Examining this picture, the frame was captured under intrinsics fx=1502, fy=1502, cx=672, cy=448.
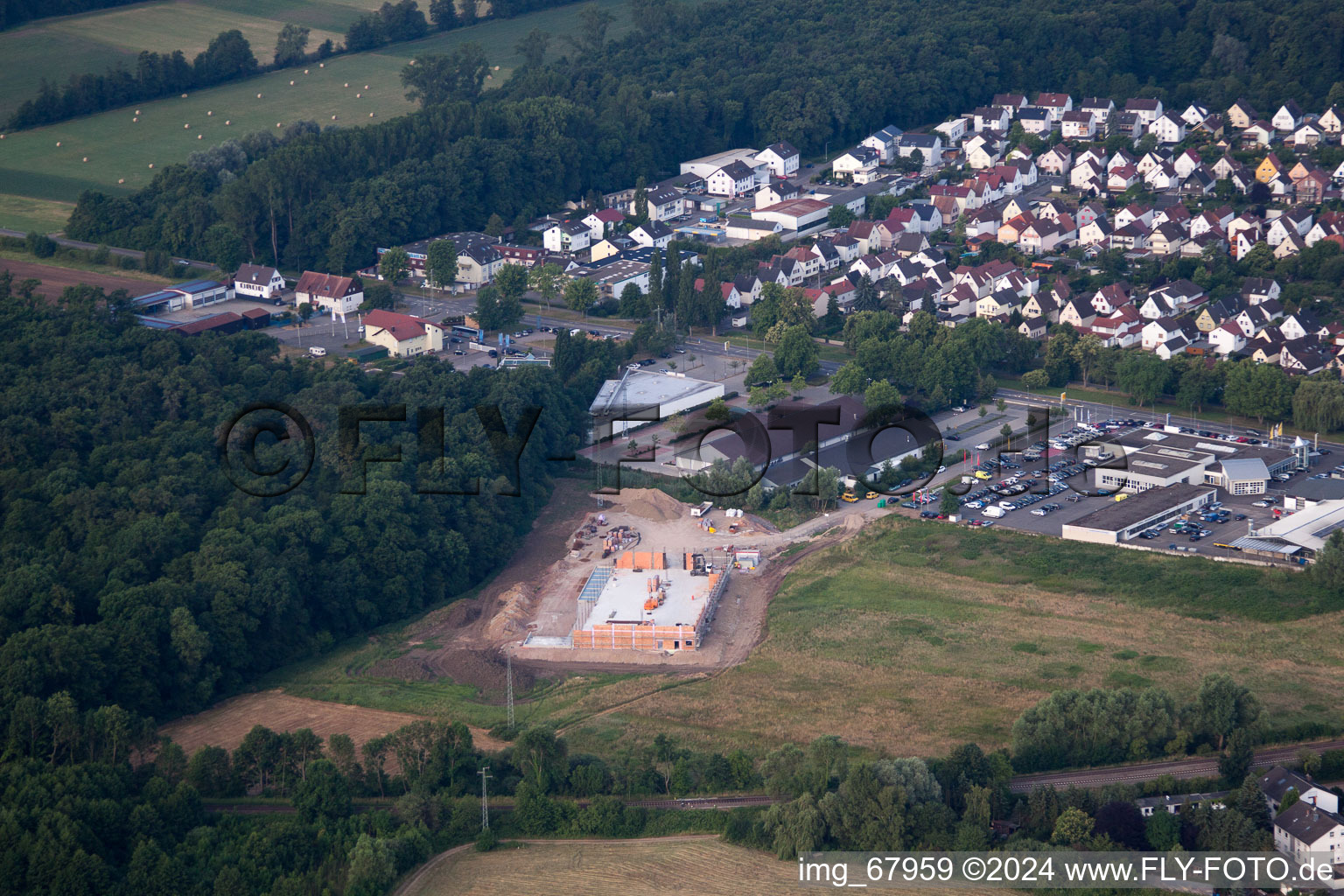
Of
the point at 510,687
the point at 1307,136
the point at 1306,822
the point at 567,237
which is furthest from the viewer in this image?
the point at 1307,136

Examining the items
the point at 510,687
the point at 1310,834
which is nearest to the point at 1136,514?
the point at 1310,834

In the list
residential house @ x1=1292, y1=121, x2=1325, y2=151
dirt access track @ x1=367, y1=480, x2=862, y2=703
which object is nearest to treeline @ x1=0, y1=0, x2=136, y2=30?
dirt access track @ x1=367, y1=480, x2=862, y2=703

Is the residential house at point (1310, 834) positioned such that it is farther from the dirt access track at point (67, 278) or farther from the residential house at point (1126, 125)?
the residential house at point (1126, 125)

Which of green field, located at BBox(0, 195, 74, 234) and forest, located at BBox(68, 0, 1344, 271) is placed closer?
forest, located at BBox(68, 0, 1344, 271)

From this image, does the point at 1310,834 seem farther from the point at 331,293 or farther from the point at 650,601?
the point at 331,293

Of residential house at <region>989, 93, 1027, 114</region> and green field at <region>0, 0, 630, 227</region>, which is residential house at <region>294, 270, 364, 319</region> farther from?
residential house at <region>989, 93, 1027, 114</region>

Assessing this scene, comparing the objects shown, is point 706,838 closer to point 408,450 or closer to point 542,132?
point 408,450

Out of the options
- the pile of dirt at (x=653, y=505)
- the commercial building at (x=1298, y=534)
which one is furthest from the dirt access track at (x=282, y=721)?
the commercial building at (x=1298, y=534)
